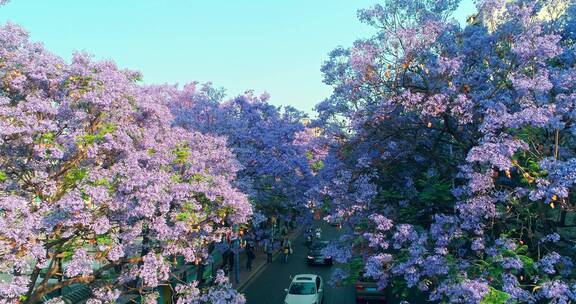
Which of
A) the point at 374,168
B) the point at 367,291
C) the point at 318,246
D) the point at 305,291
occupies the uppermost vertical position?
the point at 374,168

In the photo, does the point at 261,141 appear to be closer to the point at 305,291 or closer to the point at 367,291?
the point at 305,291

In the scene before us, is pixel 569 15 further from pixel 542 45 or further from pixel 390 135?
pixel 390 135

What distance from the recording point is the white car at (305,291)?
2045 cm

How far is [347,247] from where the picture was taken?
15.3 m

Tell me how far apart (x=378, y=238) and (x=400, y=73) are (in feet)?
19.2

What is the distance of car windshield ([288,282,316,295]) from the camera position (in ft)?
69.1

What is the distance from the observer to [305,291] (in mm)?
21094

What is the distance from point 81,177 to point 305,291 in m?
13.0

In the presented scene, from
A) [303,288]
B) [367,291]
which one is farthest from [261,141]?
[367,291]

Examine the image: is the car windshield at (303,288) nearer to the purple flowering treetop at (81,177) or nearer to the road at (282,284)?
the road at (282,284)

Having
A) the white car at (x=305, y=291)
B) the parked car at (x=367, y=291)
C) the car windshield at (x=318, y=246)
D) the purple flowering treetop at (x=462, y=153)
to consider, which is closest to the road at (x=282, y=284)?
the car windshield at (x=318, y=246)

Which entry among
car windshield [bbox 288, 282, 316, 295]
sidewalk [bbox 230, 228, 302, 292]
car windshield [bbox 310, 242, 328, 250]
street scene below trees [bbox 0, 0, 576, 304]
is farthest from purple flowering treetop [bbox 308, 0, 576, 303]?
car windshield [bbox 310, 242, 328, 250]

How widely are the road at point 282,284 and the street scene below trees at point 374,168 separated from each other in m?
9.04

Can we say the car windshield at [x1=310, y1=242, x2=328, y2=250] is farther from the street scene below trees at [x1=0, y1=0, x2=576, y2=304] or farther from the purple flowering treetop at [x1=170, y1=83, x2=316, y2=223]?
the street scene below trees at [x1=0, y1=0, x2=576, y2=304]
